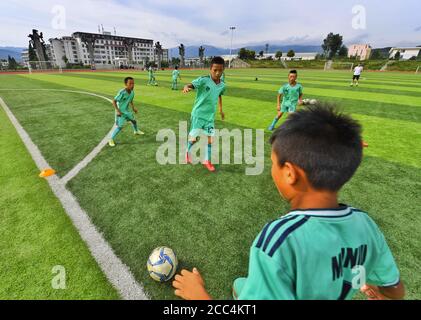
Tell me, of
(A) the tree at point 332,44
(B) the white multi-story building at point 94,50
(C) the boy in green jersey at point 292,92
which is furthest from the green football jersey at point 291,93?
(B) the white multi-story building at point 94,50

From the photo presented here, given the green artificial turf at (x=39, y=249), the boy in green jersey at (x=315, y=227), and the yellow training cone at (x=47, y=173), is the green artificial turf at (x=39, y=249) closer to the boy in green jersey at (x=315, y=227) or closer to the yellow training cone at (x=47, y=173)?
the yellow training cone at (x=47, y=173)

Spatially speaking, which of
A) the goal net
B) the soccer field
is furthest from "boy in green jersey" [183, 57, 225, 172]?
the goal net

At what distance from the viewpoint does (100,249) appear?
2965 millimetres

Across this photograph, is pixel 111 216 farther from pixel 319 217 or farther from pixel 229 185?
pixel 319 217

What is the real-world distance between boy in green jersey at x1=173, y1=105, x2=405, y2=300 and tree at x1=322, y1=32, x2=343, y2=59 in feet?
325

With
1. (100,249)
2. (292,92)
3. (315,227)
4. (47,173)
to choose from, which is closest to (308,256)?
(315,227)

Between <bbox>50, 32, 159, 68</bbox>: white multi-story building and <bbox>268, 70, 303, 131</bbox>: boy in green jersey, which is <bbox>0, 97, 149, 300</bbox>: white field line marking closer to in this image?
<bbox>268, 70, 303, 131</bbox>: boy in green jersey

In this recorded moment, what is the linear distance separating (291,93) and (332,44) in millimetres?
96511

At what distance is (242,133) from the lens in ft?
25.4

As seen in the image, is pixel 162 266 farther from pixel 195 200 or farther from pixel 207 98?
pixel 207 98

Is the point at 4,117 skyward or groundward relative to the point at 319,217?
groundward

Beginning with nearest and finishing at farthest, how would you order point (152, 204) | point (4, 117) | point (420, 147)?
point (152, 204) → point (420, 147) → point (4, 117)
